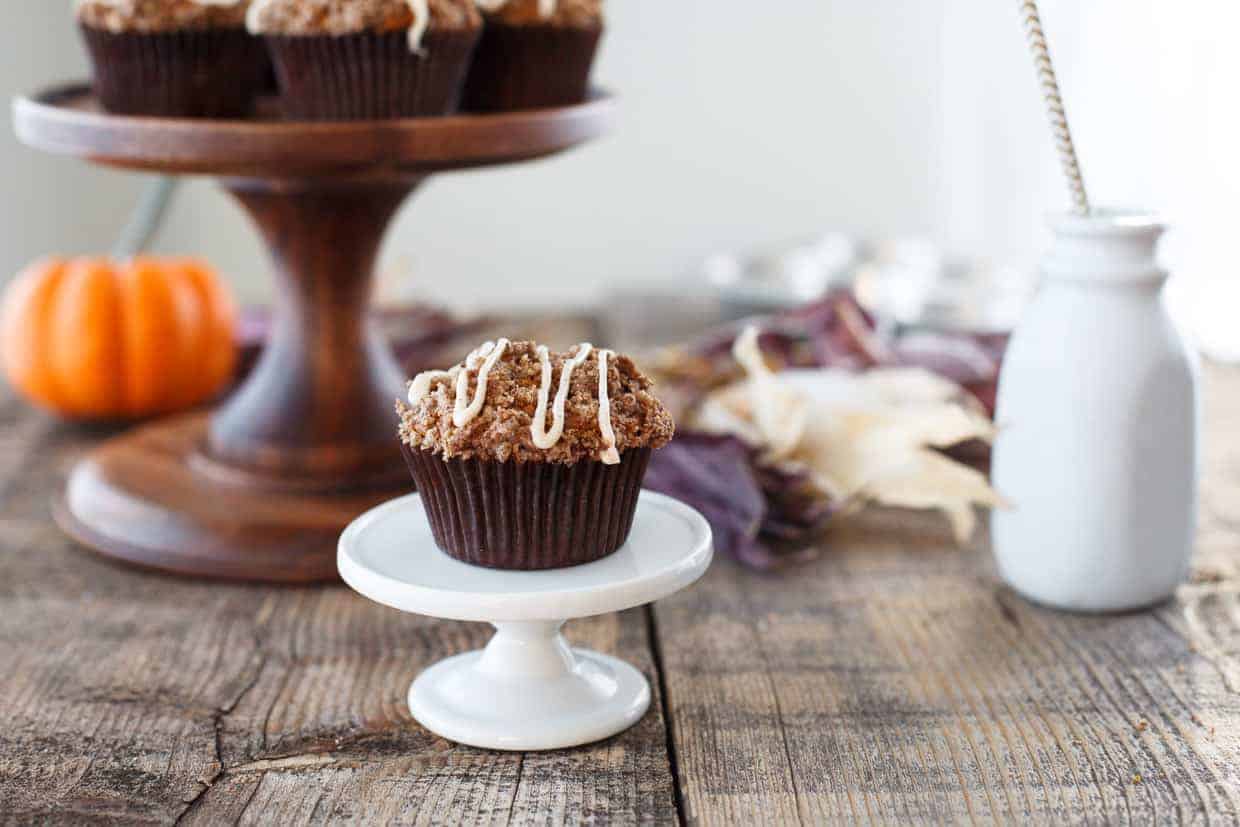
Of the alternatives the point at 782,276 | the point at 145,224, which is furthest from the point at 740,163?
the point at 145,224

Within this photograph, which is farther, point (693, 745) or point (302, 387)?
point (302, 387)

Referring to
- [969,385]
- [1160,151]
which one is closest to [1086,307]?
[969,385]

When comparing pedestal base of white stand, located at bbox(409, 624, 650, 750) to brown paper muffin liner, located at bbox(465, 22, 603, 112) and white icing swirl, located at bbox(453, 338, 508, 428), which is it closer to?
white icing swirl, located at bbox(453, 338, 508, 428)

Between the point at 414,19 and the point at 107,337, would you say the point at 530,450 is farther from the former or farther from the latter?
the point at 107,337

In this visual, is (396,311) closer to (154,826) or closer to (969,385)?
(969,385)

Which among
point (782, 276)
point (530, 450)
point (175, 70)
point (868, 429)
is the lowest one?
point (782, 276)

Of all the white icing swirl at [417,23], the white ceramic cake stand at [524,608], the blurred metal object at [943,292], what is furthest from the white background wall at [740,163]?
the white ceramic cake stand at [524,608]
